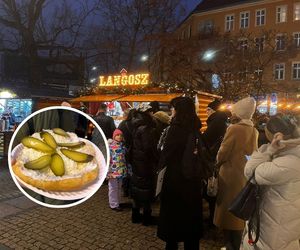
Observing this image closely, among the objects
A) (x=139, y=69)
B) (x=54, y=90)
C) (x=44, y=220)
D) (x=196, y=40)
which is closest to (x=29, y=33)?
(x=54, y=90)

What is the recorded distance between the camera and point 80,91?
1421cm

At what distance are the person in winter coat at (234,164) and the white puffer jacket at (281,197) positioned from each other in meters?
1.35

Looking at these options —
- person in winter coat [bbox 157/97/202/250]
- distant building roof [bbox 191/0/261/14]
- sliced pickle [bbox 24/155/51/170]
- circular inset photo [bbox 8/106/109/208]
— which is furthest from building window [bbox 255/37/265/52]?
sliced pickle [bbox 24/155/51/170]

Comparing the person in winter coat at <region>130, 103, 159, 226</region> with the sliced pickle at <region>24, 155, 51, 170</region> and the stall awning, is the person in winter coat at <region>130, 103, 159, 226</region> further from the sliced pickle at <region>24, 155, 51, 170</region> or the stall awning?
the stall awning

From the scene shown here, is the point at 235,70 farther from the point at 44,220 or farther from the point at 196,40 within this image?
the point at 44,220

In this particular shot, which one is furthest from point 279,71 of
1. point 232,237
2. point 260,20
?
point 232,237

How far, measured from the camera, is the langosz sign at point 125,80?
12624mm

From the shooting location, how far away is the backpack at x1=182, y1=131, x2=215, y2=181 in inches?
145

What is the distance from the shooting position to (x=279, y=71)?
4103 cm

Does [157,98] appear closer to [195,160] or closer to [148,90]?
[148,90]

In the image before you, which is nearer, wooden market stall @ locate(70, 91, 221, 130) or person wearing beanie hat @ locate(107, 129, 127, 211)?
person wearing beanie hat @ locate(107, 129, 127, 211)

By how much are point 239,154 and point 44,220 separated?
3266 mm

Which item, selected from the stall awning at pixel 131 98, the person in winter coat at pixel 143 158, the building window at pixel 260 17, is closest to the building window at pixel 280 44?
the building window at pixel 260 17

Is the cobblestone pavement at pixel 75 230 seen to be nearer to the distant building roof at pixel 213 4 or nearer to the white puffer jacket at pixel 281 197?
the white puffer jacket at pixel 281 197
